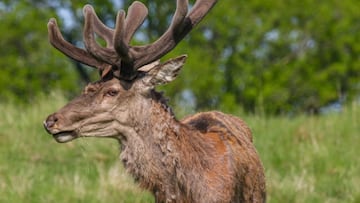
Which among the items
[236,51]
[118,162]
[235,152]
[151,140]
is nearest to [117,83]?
[151,140]

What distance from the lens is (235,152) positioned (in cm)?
754

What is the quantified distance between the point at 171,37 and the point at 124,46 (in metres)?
0.44

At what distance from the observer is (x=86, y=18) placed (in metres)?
7.18

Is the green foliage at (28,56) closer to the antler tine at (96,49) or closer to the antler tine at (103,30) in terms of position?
the antler tine at (103,30)

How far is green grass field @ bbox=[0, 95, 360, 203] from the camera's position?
1000 cm

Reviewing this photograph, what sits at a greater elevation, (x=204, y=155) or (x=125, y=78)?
(x=125, y=78)

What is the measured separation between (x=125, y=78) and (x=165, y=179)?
32.4 inches

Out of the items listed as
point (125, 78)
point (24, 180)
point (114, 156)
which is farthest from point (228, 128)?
point (114, 156)

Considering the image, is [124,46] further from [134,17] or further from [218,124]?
[218,124]

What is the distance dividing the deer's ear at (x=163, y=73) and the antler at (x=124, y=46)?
4.7 inches

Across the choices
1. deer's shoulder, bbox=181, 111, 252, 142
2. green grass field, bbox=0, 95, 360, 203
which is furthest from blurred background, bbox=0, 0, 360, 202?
deer's shoulder, bbox=181, 111, 252, 142

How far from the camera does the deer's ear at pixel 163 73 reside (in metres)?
6.80

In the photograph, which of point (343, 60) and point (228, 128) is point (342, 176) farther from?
point (343, 60)

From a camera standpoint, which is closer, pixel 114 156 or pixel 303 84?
pixel 114 156
